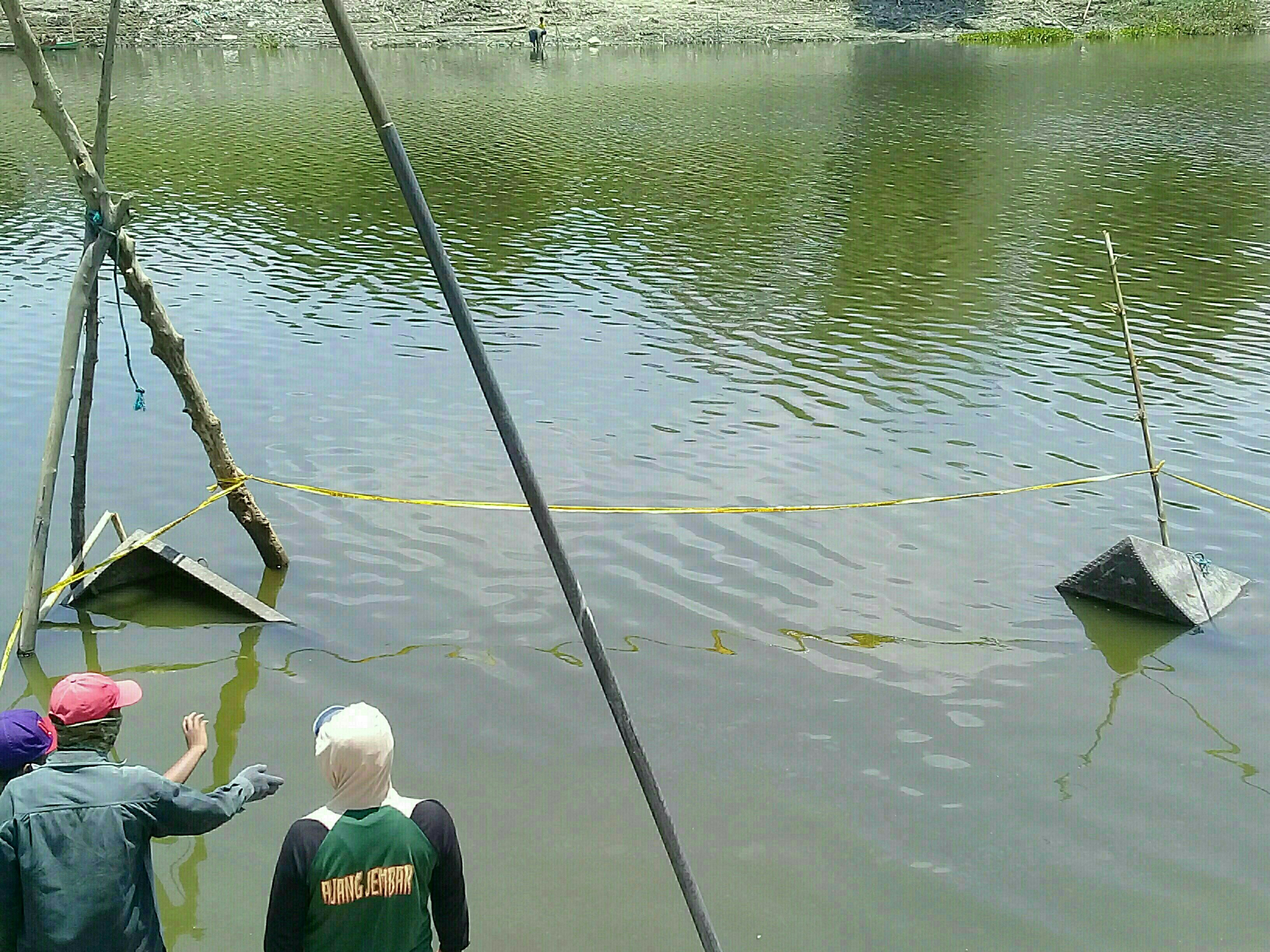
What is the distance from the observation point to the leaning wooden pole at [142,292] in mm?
7223

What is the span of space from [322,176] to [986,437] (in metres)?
17.2

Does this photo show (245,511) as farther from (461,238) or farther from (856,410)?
(461,238)

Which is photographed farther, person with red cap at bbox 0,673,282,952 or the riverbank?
the riverbank

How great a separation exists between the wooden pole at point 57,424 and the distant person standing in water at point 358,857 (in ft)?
15.6

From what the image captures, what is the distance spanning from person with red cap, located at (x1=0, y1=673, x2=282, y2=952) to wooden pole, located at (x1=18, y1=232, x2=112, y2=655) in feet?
13.4

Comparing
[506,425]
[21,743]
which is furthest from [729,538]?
[21,743]

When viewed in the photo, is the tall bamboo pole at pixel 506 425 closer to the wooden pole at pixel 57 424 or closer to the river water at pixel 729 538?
the river water at pixel 729 538

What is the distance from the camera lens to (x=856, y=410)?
40.1ft

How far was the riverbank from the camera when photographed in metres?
54.4

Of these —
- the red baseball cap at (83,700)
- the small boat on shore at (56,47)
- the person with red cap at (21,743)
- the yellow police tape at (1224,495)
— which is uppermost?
the small boat on shore at (56,47)

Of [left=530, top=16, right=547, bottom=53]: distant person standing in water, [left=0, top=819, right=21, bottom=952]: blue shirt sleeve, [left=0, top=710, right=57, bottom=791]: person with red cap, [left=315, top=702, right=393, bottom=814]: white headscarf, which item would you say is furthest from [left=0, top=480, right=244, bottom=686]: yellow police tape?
[left=530, top=16, right=547, bottom=53]: distant person standing in water

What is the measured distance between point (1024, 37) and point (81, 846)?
5931 centimetres

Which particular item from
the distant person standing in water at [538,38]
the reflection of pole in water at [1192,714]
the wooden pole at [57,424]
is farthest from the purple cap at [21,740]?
the distant person standing in water at [538,38]

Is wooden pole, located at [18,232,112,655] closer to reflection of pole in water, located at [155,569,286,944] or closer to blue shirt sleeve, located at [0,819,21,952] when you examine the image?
reflection of pole in water, located at [155,569,286,944]
